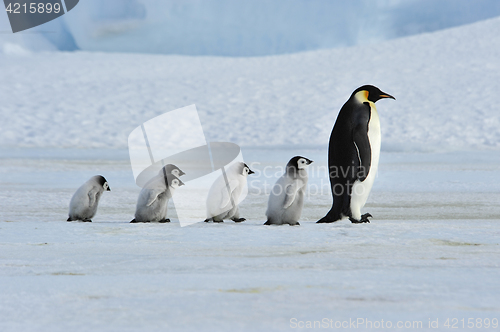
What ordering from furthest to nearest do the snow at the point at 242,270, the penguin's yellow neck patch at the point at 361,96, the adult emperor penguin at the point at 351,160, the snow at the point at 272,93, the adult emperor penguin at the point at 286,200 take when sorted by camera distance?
the snow at the point at 272,93 < the penguin's yellow neck patch at the point at 361,96 < the adult emperor penguin at the point at 351,160 < the adult emperor penguin at the point at 286,200 < the snow at the point at 242,270

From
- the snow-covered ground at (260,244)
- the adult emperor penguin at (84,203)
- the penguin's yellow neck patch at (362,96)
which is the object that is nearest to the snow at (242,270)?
the snow-covered ground at (260,244)

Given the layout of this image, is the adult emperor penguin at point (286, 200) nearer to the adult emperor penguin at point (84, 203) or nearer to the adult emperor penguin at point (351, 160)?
the adult emperor penguin at point (351, 160)

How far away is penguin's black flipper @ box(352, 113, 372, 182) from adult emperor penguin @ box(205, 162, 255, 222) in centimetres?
79

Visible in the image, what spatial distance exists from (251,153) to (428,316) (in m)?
9.38

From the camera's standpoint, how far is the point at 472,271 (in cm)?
199

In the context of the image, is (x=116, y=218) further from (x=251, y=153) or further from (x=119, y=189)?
(x=251, y=153)

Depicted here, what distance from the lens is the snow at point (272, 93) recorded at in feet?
42.7

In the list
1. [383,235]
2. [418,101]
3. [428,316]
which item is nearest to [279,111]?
[418,101]

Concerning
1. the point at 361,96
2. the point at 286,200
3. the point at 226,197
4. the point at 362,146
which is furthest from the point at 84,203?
the point at 361,96

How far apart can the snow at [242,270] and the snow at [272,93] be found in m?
8.87

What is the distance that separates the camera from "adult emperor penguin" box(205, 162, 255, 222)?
345 cm

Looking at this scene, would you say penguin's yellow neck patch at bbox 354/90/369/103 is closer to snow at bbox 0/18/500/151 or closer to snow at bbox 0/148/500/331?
snow at bbox 0/148/500/331

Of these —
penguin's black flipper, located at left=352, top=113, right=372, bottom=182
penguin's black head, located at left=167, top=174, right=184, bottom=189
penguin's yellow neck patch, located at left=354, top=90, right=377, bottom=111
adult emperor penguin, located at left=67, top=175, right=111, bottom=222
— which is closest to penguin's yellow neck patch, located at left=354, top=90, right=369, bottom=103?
penguin's yellow neck patch, located at left=354, top=90, right=377, bottom=111

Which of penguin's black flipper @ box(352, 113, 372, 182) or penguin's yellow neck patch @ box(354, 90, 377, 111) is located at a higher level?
penguin's yellow neck patch @ box(354, 90, 377, 111)
